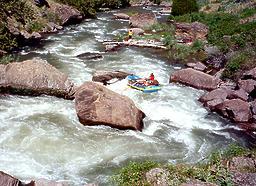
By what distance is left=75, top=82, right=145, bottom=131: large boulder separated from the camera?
16.0 meters

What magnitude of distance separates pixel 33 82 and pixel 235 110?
9.44 meters

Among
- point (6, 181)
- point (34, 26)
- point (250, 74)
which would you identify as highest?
point (6, 181)

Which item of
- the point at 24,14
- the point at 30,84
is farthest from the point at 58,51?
the point at 30,84

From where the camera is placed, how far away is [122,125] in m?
15.9

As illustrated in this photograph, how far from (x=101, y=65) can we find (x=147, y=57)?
4025 mm

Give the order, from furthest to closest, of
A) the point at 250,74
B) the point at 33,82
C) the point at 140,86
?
the point at 250,74
the point at 140,86
the point at 33,82

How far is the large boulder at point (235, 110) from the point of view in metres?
18.0

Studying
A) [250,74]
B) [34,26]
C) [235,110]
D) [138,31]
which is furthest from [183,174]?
[34,26]

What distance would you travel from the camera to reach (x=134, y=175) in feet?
36.9

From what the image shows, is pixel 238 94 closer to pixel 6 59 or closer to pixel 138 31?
pixel 6 59

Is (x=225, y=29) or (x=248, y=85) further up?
(x=225, y=29)

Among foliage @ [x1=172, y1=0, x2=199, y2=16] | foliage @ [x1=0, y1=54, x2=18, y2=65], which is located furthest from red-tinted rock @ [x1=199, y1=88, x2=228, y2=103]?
foliage @ [x1=172, y1=0, x2=199, y2=16]

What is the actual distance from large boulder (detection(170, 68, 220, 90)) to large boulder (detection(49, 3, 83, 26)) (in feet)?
53.0

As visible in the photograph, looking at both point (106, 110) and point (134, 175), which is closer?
point (134, 175)
